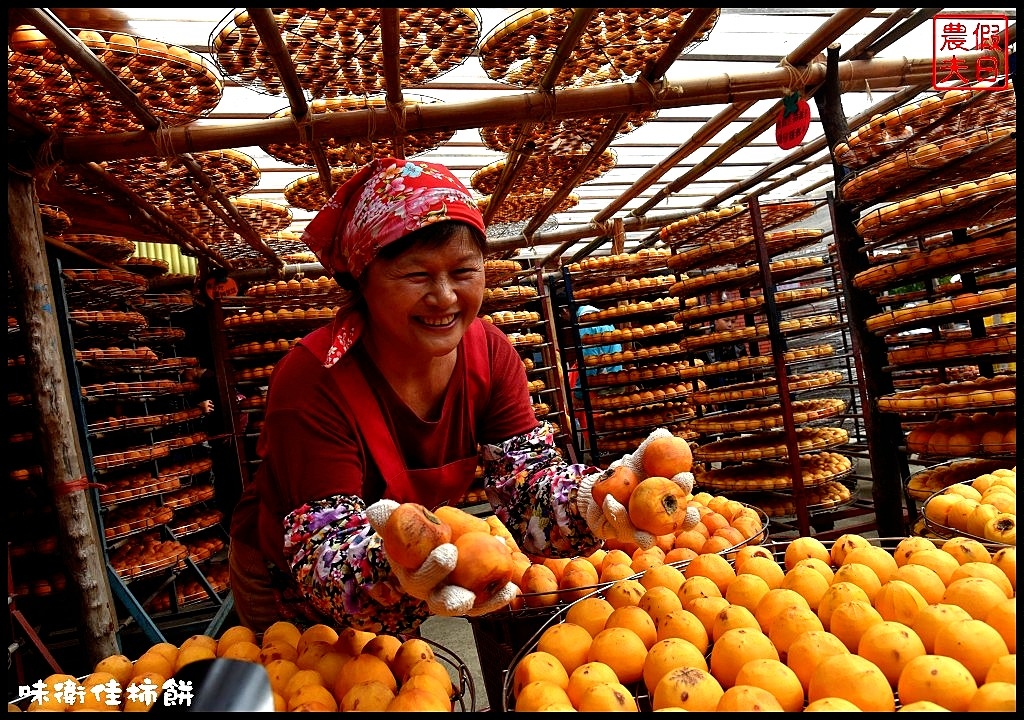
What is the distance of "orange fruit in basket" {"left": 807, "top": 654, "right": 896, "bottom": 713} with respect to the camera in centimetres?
102

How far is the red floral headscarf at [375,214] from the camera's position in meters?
1.52

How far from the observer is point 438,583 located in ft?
3.60

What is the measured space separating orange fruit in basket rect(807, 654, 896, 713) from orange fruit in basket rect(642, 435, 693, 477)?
0.42 m

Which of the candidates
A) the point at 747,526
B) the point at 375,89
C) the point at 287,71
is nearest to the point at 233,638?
the point at 747,526

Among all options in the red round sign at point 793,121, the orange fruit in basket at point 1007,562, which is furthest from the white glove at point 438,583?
the red round sign at point 793,121

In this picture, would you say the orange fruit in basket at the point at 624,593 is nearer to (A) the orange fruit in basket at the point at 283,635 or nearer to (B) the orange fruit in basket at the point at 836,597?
(B) the orange fruit in basket at the point at 836,597

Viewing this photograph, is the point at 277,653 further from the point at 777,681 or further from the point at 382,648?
the point at 777,681

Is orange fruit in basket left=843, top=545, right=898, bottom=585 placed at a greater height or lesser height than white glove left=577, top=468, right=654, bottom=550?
lesser

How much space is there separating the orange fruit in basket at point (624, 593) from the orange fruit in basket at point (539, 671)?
0.97ft

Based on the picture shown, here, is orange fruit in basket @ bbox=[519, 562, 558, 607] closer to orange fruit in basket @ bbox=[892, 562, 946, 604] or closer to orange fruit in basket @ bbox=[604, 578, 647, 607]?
orange fruit in basket @ bbox=[604, 578, 647, 607]

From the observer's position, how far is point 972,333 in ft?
15.8

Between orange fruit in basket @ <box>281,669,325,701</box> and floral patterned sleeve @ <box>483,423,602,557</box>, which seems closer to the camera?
orange fruit in basket @ <box>281,669,325,701</box>

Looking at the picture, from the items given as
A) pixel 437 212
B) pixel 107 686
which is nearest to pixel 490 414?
pixel 437 212

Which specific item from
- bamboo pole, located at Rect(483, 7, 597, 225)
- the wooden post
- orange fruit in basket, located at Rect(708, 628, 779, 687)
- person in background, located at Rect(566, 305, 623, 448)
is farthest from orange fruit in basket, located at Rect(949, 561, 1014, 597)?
person in background, located at Rect(566, 305, 623, 448)
